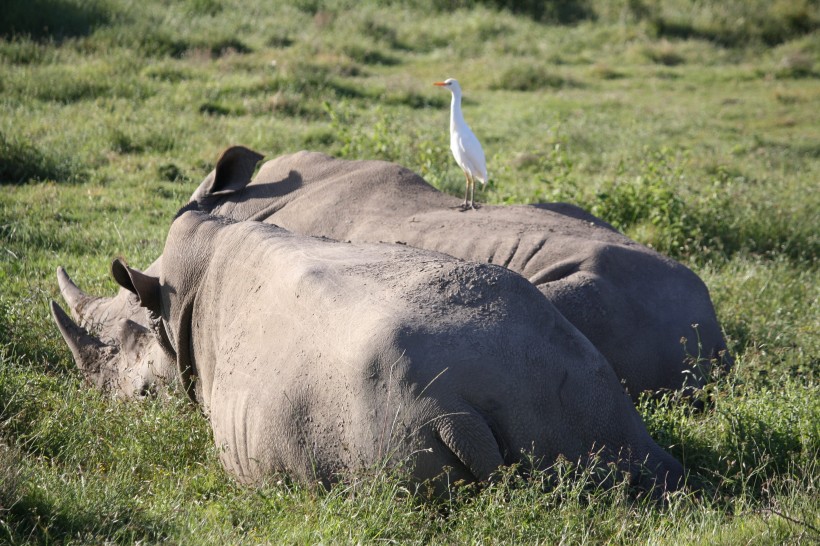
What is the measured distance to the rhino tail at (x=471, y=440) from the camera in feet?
11.9

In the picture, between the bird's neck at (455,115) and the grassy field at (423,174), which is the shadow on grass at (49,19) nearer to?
the grassy field at (423,174)

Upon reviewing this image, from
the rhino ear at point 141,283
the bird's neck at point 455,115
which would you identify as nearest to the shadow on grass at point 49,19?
the bird's neck at point 455,115

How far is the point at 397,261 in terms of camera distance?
170 inches

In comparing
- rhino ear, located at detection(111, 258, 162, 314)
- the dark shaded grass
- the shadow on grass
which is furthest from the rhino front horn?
the shadow on grass

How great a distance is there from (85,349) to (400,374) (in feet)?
7.90

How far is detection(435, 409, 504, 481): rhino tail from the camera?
362 cm

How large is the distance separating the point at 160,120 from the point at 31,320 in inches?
208

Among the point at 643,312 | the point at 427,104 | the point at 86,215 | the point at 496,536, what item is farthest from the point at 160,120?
the point at 496,536

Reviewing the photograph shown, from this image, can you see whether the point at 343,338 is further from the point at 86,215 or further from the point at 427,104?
the point at 427,104

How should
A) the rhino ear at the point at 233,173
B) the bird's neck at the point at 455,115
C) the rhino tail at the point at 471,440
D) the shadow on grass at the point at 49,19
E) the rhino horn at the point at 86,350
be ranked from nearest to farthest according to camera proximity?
the rhino tail at the point at 471,440, the rhino horn at the point at 86,350, the rhino ear at the point at 233,173, the bird's neck at the point at 455,115, the shadow on grass at the point at 49,19

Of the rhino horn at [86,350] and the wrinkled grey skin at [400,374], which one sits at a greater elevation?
the wrinkled grey skin at [400,374]

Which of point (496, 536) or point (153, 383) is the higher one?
point (496, 536)

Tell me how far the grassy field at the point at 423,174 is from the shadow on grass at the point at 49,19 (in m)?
0.04

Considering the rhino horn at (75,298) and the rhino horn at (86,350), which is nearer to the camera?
the rhino horn at (86,350)
